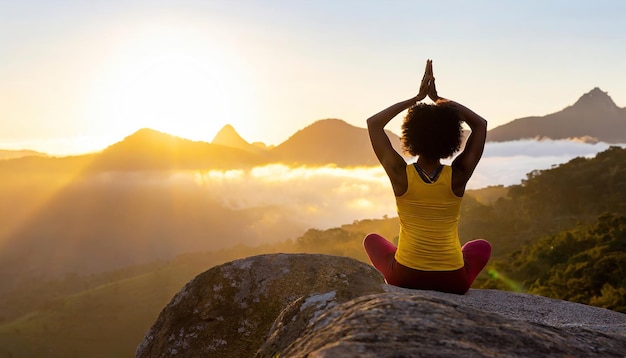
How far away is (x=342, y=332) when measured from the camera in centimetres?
282

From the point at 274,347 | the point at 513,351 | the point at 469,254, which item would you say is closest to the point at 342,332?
the point at 513,351

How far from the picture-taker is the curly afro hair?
16.3 feet

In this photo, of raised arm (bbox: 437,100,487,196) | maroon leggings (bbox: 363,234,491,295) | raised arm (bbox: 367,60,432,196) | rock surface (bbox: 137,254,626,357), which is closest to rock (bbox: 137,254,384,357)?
rock surface (bbox: 137,254,626,357)

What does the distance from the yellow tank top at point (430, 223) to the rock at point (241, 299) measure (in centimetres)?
71

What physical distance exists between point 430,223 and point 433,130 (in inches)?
35.2

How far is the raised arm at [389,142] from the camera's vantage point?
5113 millimetres

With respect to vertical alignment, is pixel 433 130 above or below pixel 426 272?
above

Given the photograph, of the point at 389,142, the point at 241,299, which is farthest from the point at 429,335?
the point at 241,299

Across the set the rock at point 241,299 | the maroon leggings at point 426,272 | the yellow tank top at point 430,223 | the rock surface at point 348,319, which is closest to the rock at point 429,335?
the rock surface at point 348,319

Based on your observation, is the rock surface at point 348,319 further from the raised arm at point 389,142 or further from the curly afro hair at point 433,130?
the curly afro hair at point 433,130

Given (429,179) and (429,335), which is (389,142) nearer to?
(429,179)

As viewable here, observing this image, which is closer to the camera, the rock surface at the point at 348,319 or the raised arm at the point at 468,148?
the rock surface at the point at 348,319

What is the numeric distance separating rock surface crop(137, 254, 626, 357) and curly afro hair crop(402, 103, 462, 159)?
52.3 inches

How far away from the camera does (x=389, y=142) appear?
17.2 feet
